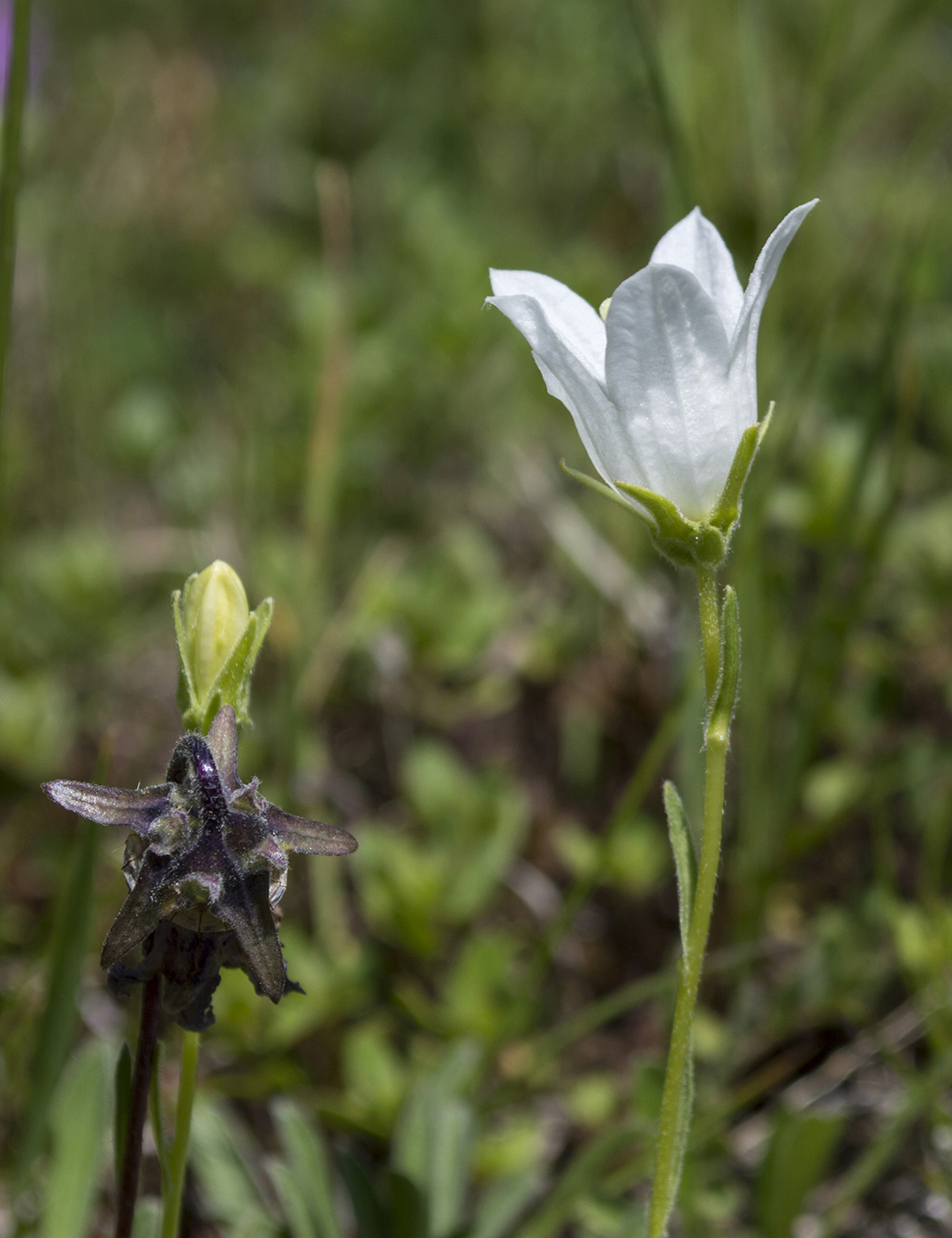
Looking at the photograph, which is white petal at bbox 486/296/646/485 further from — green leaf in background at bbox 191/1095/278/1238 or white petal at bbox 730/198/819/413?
green leaf in background at bbox 191/1095/278/1238

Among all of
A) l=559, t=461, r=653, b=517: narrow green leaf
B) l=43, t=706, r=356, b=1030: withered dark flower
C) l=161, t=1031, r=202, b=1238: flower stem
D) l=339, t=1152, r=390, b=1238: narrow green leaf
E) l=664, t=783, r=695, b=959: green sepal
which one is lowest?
l=339, t=1152, r=390, b=1238: narrow green leaf

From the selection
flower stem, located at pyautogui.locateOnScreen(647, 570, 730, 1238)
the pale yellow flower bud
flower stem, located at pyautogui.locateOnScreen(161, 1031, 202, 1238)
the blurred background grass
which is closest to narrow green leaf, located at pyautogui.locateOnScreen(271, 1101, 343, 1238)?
the blurred background grass

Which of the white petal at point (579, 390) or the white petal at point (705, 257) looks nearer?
the white petal at point (579, 390)

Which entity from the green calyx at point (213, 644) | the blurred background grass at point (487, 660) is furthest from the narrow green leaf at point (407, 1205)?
the green calyx at point (213, 644)

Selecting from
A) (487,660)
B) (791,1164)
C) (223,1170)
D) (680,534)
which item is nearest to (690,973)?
(680,534)

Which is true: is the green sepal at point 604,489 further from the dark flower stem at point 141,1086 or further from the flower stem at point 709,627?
the dark flower stem at point 141,1086

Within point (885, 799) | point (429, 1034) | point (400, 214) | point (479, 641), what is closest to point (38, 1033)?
point (429, 1034)
